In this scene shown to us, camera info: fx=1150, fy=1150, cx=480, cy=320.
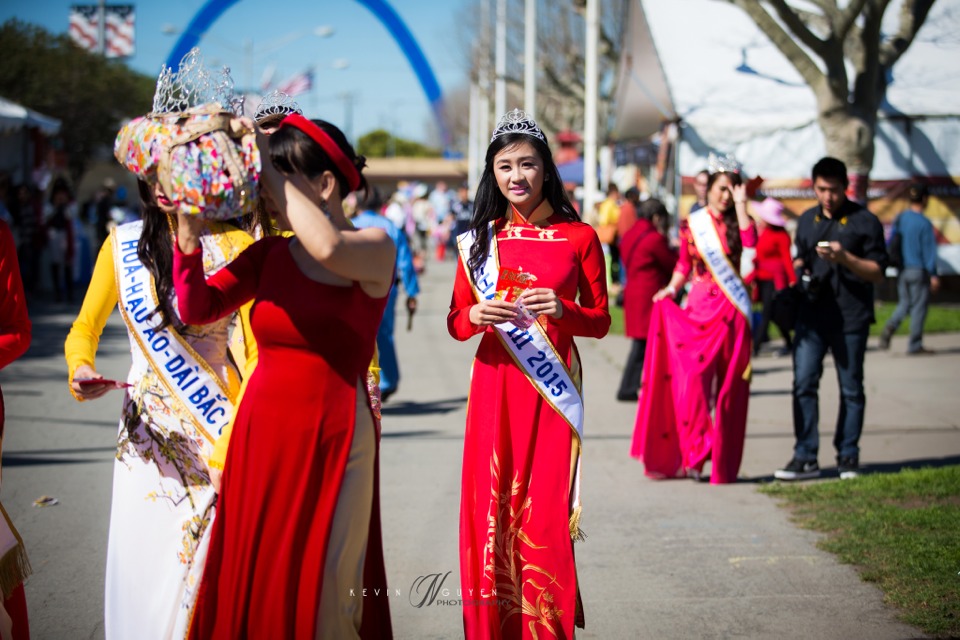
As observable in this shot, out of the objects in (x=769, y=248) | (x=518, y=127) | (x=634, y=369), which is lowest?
(x=634, y=369)

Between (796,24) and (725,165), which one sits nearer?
(725,165)

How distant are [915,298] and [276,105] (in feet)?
34.6

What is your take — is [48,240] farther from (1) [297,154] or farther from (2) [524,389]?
(1) [297,154]

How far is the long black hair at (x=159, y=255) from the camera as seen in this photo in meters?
3.58

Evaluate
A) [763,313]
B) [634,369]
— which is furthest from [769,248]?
[634,369]

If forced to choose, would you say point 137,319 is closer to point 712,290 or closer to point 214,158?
point 214,158

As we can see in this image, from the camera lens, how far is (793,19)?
12.9 m

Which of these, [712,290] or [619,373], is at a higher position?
[712,290]

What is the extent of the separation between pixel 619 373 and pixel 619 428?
10.3 feet

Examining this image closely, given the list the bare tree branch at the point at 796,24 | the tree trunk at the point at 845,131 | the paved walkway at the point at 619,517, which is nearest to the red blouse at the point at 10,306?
the paved walkway at the point at 619,517

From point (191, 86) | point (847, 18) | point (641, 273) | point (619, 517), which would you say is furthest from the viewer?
point (847, 18)

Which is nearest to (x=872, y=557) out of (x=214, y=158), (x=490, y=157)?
(x=490, y=157)

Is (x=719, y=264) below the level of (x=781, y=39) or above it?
below

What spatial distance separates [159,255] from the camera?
3.61m
